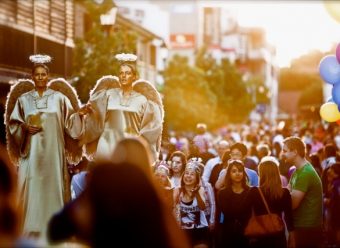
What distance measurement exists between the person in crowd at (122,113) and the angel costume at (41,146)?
0.21m

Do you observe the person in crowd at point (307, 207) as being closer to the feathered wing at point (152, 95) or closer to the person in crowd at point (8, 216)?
the feathered wing at point (152, 95)

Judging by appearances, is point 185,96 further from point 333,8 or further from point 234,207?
point 234,207

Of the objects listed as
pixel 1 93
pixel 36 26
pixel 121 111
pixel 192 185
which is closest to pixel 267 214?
pixel 192 185

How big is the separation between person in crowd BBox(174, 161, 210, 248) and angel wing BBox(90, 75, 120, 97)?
1.22m

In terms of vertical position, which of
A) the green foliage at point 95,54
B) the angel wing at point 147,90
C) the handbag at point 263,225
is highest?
the green foliage at point 95,54

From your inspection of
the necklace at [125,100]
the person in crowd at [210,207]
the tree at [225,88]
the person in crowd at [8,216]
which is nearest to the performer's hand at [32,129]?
the necklace at [125,100]

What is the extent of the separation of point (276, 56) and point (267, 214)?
163 meters

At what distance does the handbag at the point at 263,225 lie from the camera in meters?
10.0

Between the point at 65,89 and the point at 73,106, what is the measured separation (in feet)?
0.68

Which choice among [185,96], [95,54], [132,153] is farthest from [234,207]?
[185,96]

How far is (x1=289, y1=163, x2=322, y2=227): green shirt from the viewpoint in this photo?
11.0m

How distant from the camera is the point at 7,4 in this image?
25234 millimetres

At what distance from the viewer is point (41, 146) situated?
10.7 meters

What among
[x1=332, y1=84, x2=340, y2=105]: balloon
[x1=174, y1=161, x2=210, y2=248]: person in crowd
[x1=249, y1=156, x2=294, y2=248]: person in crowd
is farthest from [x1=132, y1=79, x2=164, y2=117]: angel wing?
[x1=332, y1=84, x2=340, y2=105]: balloon
